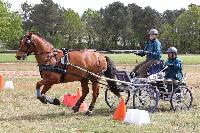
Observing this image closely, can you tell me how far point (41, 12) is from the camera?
10894cm

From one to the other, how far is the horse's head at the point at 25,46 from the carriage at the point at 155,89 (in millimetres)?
2947

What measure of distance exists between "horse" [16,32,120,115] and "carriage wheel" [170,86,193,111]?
2408 millimetres

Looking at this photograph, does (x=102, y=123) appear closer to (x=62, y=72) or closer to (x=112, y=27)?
(x=62, y=72)

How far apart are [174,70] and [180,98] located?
2.99 ft

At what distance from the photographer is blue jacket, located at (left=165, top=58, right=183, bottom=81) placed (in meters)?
15.2

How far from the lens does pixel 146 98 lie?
15.4 meters

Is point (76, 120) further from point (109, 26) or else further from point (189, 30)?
point (189, 30)

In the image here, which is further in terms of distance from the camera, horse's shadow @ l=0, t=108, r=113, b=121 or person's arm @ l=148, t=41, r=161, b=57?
person's arm @ l=148, t=41, r=161, b=57

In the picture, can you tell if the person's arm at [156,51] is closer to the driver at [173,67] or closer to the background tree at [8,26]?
the driver at [173,67]

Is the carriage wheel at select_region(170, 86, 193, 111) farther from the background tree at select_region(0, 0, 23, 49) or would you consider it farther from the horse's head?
the background tree at select_region(0, 0, 23, 49)

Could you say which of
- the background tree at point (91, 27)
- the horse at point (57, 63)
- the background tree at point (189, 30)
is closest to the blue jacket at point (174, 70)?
the horse at point (57, 63)

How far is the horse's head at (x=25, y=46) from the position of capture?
1351 cm

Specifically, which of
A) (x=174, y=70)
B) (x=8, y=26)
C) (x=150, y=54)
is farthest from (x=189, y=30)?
(x=150, y=54)

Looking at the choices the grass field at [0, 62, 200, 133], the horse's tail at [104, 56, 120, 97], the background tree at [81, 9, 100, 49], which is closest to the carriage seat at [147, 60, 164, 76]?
the horse's tail at [104, 56, 120, 97]
